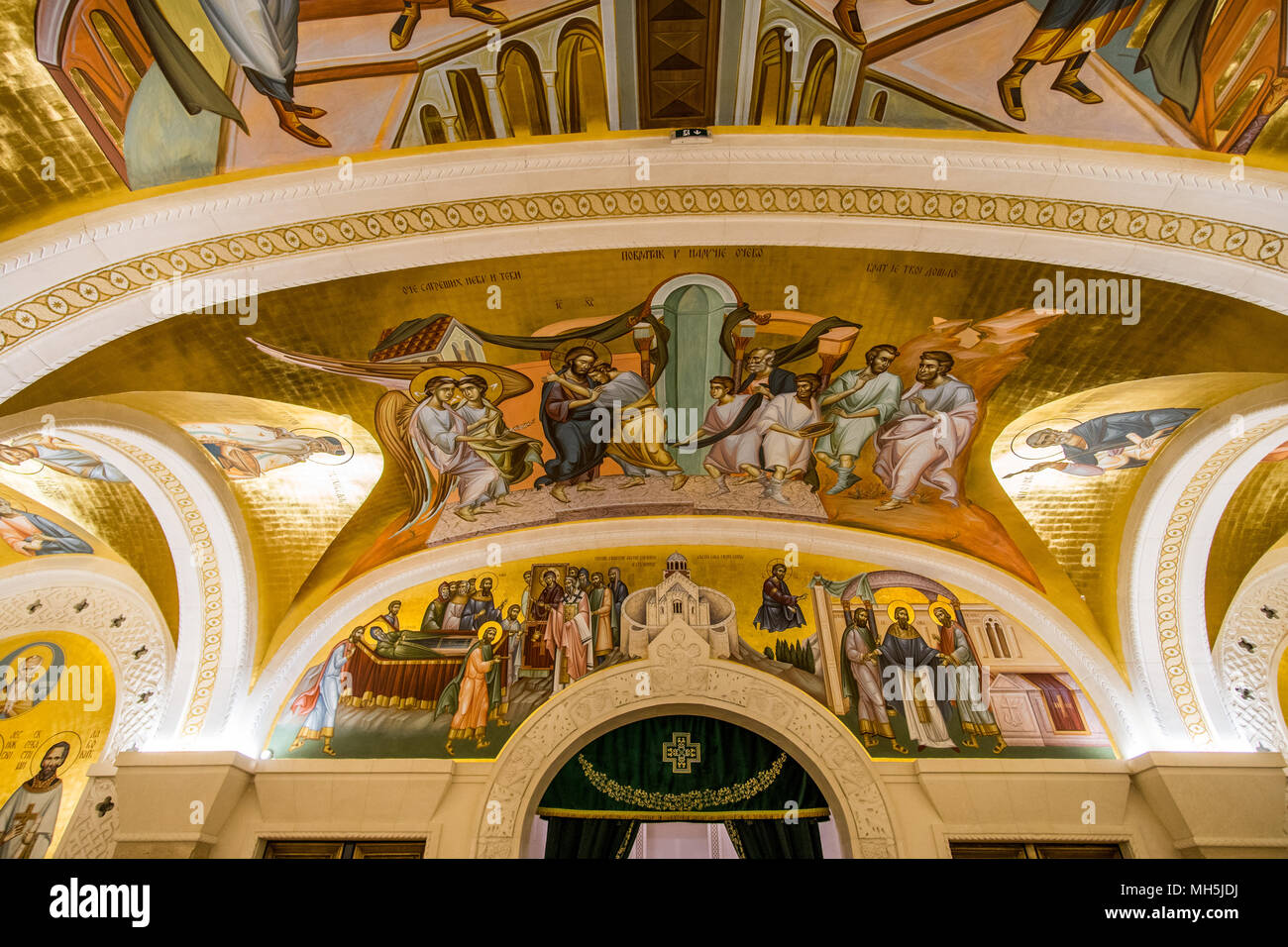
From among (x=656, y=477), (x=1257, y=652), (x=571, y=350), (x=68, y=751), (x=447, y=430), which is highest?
(x=656, y=477)

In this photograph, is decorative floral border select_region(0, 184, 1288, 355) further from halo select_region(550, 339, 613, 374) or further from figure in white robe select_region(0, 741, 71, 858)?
figure in white robe select_region(0, 741, 71, 858)

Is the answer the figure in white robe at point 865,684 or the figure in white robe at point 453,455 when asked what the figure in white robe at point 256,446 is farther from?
the figure in white robe at point 865,684

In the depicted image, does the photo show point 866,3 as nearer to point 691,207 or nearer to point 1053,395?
point 691,207

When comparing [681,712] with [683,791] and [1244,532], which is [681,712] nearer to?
[683,791]

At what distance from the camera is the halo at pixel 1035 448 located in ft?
24.6

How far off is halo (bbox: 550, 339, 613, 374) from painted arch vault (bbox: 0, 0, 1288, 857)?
3 cm

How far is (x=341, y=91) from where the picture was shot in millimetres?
4996

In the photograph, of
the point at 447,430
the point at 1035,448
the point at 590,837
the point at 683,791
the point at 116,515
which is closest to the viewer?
the point at 447,430

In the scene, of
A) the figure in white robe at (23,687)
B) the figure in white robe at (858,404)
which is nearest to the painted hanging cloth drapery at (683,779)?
the figure in white robe at (858,404)

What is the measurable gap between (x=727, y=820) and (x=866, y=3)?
7.63 metres

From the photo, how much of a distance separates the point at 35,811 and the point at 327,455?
498cm

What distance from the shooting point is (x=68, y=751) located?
8.93 metres

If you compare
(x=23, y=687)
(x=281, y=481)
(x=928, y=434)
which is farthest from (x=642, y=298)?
(x=23, y=687)

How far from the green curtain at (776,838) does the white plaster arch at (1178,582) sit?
3.67 m
